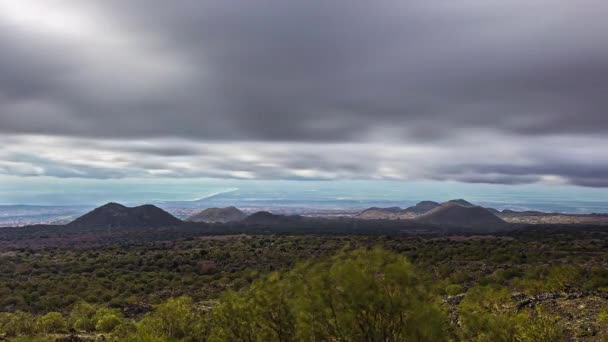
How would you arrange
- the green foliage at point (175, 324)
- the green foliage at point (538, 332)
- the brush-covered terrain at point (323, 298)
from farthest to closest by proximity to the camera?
the green foliage at point (175, 324)
the green foliage at point (538, 332)
the brush-covered terrain at point (323, 298)

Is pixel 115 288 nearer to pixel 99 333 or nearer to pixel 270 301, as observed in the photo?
pixel 99 333

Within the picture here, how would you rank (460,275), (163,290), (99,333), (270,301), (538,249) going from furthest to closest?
1. (538,249)
2. (163,290)
3. (460,275)
4. (99,333)
5. (270,301)

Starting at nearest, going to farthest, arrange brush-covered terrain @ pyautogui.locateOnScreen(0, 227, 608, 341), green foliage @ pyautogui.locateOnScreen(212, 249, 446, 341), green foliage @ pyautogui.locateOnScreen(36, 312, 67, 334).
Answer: green foliage @ pyautogui.locateOnScreen(212, 249, 446, 341) < brush-covered terrain @ pyautogui.locateOnScreen(0, 227, 608, 341) < green foliage @ pyautogui.locateOnScreen(36, 312, 67, 334)

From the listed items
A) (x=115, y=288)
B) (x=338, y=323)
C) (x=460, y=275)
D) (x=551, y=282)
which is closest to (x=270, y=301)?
(x=338, y=323)

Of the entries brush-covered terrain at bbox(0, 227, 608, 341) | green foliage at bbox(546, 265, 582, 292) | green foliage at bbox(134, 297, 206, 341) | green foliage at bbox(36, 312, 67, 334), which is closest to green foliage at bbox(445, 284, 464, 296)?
brush-covered terrain at bbox(0, 227, 608, 341)

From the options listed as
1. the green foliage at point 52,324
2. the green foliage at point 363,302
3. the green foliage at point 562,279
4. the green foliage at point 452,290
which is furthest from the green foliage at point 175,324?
the green foliage at point 562,279

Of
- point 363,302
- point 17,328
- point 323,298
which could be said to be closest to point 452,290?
point 323,298

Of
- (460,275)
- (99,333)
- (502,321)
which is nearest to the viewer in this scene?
(502,321)

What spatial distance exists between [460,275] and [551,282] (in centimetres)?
1291

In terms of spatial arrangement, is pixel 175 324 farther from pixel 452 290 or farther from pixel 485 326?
pixel 452 290

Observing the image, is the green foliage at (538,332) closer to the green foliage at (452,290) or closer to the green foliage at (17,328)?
the green foliage at (452,290)

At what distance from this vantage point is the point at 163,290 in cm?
4866

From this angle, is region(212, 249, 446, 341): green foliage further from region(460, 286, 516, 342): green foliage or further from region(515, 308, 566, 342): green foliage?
region(515, 308, 566, 342): green foliage

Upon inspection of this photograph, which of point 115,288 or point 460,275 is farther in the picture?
point 115,288
